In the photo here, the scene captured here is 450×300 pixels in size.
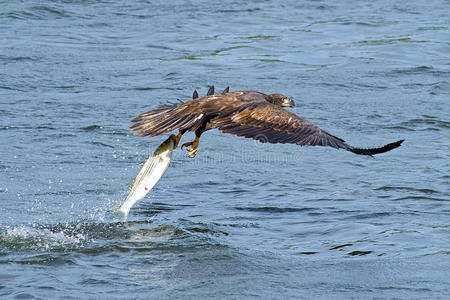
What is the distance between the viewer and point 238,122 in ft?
19.8

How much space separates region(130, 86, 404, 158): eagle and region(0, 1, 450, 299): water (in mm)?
940

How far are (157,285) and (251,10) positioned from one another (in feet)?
33.5

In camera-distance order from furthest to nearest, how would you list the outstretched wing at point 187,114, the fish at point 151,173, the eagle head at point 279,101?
the eagle head at point 279,101, the outstretched wing at point 187,114, the fish at point 151,173

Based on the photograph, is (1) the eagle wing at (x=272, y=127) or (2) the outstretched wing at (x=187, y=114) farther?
(2) the outstretched wing at (x=187, y=114)

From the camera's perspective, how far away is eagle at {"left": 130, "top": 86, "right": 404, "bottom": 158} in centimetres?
588

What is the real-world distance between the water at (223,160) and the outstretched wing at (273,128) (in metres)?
0.93

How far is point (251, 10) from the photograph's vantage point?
1523 centimetres

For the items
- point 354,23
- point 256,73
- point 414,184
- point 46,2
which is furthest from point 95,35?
point 414,184

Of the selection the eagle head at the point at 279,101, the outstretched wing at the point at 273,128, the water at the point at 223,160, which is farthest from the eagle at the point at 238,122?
the water at the point at 223,160

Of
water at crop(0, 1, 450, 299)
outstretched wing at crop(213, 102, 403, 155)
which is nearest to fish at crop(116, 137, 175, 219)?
outstretched wing at crop(213, 102, 403, 155)

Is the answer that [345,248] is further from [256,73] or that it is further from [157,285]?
[256,73]

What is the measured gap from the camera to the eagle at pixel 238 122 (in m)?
5.88

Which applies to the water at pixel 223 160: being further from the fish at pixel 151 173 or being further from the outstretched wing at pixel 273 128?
the outstretched wing at pixel 273 128

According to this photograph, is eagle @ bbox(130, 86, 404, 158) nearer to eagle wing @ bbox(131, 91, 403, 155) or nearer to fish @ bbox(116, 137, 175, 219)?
eagle wing @ bbox(131, 91, 403, 155)
